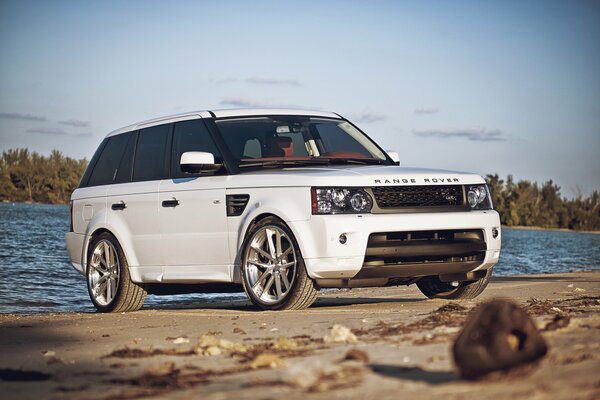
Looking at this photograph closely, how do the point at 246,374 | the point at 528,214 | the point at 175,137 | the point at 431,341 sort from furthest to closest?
1. the point at 528,214
2. the point at 175,137
3. the point at 431,341
4. the point at 246,374

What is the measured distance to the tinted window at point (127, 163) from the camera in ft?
34.4

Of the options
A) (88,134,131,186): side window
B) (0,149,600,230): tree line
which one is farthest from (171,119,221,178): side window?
(0,149,600,230): tree line

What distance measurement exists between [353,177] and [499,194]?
80173 mm

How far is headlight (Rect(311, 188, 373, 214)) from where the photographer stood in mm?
8156

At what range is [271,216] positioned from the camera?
857 cm

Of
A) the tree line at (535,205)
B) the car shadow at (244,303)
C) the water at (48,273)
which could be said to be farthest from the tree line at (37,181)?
the car shadow at (244,303)

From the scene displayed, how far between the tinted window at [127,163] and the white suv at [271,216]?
0.07 ft

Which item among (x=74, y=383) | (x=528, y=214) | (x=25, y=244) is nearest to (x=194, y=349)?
(x=74, y=383)

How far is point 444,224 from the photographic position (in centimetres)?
852

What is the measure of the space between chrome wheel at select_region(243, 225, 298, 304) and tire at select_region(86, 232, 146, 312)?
191 centimetres

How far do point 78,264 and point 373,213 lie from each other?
408 cm

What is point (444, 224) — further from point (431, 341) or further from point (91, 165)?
point (91, 165)

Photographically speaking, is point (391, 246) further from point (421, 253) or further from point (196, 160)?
point (196, 160)

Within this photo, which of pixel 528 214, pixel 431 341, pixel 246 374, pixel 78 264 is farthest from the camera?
pixel 528 214
